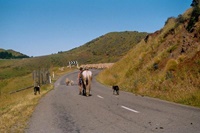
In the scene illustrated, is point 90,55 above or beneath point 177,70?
above

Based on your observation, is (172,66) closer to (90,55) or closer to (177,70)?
(177,70)

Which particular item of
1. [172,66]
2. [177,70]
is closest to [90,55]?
[172,66]

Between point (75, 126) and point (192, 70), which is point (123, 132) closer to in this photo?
point (75, 126)

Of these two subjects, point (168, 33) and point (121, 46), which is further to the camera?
point (121, 46)

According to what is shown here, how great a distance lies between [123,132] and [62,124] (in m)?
2.66

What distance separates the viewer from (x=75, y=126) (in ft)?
30.6

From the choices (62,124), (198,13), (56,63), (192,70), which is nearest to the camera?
(62,124)

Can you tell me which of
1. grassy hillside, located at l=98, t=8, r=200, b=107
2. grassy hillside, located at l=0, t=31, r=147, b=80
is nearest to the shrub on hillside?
grassy hillside, located at l=98, t=8, r=200, b=107

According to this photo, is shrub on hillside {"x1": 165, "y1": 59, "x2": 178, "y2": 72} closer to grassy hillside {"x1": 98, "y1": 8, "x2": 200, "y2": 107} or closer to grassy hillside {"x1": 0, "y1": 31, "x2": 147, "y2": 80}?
grassy hillside {"x1": 98, "y1": 8, "x2": 200, "y2": 107}

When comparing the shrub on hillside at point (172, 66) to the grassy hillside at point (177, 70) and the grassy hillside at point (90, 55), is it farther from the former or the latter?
the grassy hillside at point (90, 55)

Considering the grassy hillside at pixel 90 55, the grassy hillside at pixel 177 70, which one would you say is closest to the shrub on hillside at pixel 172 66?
the grassy hillside at pixel 177 70

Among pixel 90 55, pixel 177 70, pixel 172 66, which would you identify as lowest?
pixel 177 70

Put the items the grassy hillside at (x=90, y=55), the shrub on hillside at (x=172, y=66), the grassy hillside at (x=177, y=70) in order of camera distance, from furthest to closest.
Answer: the grassy hillside at (x=90, y=55)
the shrub on hillside at (x=172, y=66)
the grassy hillside at (x=177, y=70)

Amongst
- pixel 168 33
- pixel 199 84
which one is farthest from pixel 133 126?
pixel 168 33
